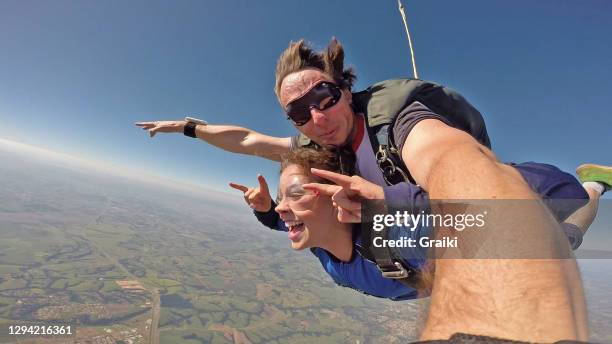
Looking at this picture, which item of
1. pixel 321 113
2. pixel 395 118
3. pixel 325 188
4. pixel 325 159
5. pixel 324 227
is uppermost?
pixel 321 113

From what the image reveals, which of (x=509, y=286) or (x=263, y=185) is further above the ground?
(x=263, y=185)

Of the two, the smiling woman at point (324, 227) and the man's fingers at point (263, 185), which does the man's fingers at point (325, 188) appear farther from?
the man's fingers at point (263, 185)

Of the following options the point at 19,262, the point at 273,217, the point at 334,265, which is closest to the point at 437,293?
the point at 334,265

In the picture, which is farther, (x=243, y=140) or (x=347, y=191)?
(x=243, y=140)

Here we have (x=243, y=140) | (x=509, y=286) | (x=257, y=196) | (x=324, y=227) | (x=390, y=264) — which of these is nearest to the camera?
(x=509, y=286)

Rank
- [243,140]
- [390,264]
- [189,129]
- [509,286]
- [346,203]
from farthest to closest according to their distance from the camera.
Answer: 1. [189,129]
2. [243,140]
3. [390,264]
4. [346,203]
5. [509,286]

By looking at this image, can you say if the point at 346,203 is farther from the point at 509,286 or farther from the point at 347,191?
the point at 509,286

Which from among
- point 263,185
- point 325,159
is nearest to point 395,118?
point 325,159
